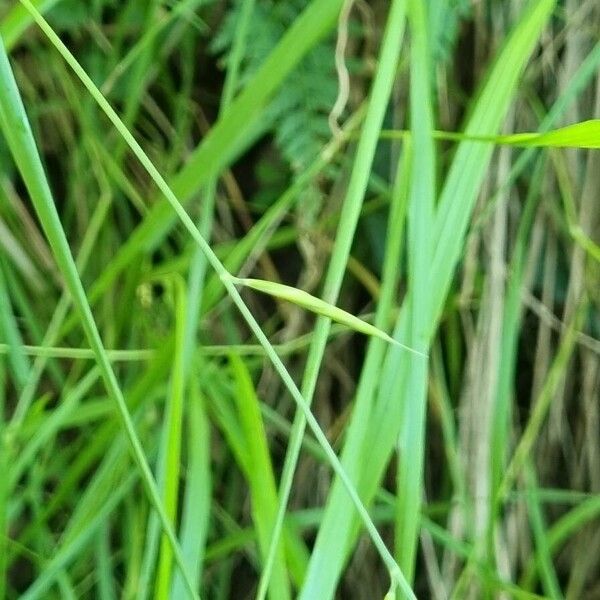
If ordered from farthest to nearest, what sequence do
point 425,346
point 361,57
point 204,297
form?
1. point 361,57
2. point 204,297
3. point 425,346

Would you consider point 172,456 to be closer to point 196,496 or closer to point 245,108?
point 196,496

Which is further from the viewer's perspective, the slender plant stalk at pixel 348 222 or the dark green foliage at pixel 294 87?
the dark green foliage at pixel 294 87

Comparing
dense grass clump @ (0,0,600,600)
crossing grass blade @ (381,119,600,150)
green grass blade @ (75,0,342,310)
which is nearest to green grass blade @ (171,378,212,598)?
dense grass clump @ (0,0,600,600)

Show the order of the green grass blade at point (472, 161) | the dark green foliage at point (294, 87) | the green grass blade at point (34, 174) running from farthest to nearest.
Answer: the dark green foliage at point (294, 87), the green grass blade at point (472, 161), the green grass blade at point (34, 174)

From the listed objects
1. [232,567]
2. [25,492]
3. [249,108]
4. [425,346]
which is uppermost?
[249,108]

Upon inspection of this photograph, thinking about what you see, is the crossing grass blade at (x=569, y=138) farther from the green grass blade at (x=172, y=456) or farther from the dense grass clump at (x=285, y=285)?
the green grass blade at (x=172, y=456)

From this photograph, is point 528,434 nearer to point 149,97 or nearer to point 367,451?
point 367,451

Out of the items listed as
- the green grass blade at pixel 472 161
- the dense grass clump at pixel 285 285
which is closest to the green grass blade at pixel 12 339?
the dense grass clump at pixel 285 285

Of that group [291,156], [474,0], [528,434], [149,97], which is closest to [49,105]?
[149,97]

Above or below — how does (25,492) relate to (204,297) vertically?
below
